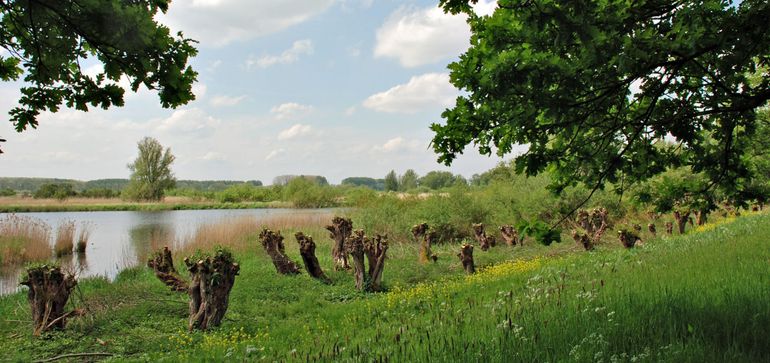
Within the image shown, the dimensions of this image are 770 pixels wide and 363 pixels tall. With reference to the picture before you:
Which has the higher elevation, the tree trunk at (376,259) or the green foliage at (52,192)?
the green foliage at (52,192)

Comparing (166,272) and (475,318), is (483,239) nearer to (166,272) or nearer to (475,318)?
(166,272)

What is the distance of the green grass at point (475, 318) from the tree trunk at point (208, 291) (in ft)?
1.18

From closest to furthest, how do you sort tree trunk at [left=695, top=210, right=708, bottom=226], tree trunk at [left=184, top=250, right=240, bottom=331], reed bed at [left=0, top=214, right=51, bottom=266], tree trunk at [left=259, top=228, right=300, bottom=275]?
tree trunk at [left=695, top=210, right=708, bottom=226] < tree trunk at [left=184, top=250, right=240, bottom=331] < tree trunk at [left=259, top=228, right=300, bottom=275] < reed bed at [left=0, top=214, right=51, bottom=266]

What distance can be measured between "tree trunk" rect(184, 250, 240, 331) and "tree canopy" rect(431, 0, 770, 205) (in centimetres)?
544

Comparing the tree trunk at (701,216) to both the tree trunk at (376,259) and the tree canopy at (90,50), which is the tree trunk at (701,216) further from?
the tree trunk at (376,259)

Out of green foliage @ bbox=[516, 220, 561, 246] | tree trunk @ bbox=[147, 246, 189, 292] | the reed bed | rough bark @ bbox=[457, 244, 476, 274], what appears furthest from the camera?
the reed bed

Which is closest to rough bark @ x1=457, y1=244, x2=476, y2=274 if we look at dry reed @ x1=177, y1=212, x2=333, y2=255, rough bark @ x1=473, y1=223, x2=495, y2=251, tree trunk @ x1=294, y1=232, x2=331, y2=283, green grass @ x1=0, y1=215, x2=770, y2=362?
green grass @ x1=0, y1=215, x2=770, y2=362

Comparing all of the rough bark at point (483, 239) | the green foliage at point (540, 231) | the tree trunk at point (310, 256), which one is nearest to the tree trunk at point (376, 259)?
the tree trunk at point (310, 256)

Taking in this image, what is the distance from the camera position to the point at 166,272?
12.1 m

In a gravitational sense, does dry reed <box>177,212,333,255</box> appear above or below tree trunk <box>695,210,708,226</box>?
below

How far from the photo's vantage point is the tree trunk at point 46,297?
810cm

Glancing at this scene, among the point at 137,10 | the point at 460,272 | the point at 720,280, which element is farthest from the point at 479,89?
the point at 460,272

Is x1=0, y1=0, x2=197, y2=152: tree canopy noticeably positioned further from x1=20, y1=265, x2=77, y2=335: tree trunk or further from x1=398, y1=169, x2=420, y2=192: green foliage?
x1=398, y1=169, x2=420, y2=192: green foliage

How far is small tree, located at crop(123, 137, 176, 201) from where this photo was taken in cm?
7506
